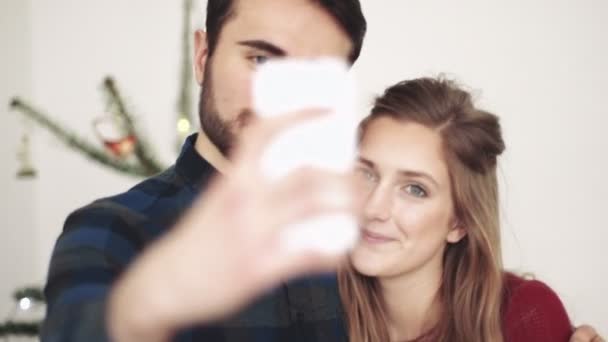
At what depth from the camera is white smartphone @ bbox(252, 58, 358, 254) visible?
0.42ft

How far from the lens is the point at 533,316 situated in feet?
1.56

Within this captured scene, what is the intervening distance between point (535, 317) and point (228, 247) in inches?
16.8

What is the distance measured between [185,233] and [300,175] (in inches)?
1.1

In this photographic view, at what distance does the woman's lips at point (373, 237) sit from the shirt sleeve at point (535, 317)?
136mm

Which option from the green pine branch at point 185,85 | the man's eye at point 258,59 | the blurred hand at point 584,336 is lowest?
the blurred hand at point 584,336

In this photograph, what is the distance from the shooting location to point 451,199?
493 millimetres

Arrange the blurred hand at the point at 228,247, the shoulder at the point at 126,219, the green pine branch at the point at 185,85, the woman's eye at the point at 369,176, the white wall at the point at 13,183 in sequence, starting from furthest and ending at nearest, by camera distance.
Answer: the white wall at the point at 13,183 < the green pine branch at the point at 185,85 < the woman's eye at the point at 369,176 < the shoulder at the point at 126,219 < the blurred hand at the point at 228,247

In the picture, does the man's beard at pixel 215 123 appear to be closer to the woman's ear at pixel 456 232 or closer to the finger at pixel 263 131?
the finger at pixel 263 131

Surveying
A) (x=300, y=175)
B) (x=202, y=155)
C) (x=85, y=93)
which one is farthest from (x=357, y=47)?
(x=85, y=93)

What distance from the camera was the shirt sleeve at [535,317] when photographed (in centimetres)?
47

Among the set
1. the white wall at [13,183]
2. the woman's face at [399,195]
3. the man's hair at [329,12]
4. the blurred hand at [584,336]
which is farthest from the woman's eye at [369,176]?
the white wall at [13,183]

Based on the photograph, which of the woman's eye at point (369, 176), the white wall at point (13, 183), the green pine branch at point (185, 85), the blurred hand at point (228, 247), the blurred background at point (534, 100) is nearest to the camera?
the blurred hand at point (228, 247)

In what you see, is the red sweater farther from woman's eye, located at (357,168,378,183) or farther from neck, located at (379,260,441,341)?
woman's eye, located at (357,168,378,183)

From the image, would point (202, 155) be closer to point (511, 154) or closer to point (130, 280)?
point (130, 280)
